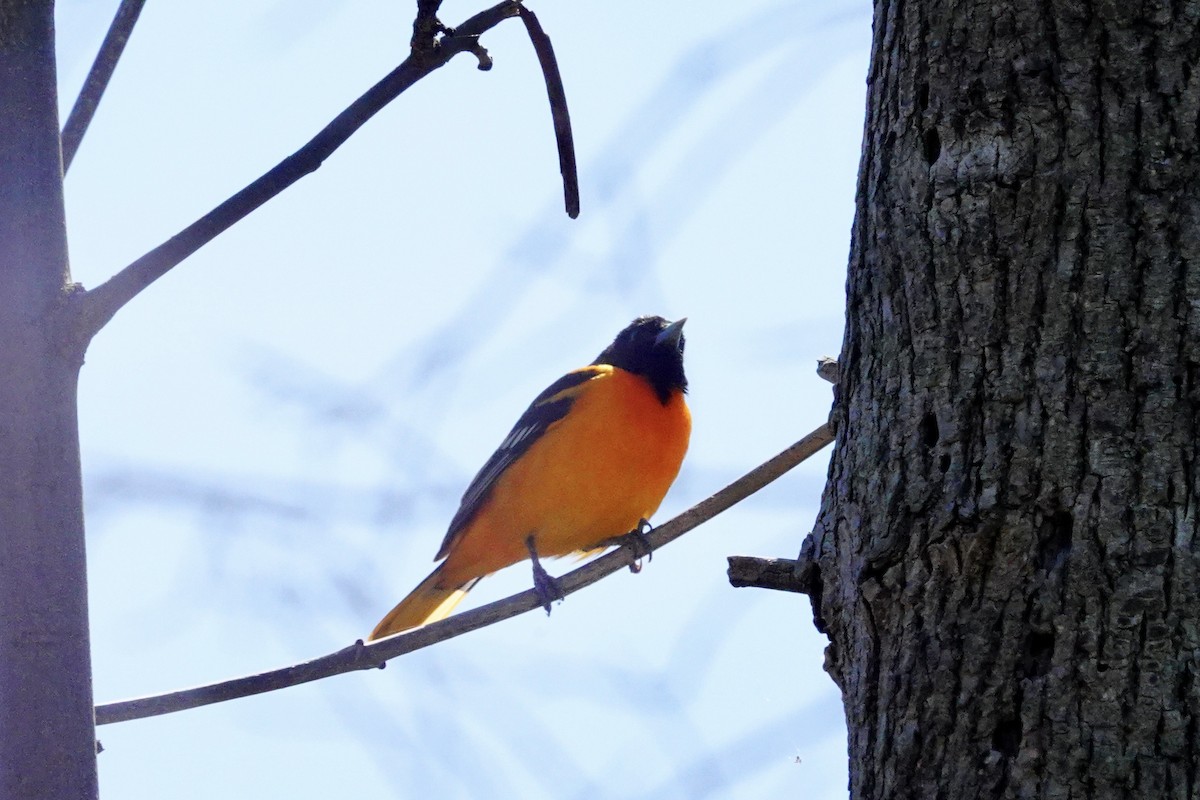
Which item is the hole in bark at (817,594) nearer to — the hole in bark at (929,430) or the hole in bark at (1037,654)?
the hole in bark at (929,430)

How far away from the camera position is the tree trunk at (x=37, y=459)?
196 cm

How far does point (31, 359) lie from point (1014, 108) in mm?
1706

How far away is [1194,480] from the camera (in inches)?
75.2

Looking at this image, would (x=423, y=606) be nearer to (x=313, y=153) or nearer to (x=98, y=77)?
(x=98, y=77)

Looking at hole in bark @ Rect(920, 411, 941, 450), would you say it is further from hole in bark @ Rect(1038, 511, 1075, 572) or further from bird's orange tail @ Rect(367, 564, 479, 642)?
bird's orange tail @ Rect(367, 564, 479, 642)

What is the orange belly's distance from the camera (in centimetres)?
573

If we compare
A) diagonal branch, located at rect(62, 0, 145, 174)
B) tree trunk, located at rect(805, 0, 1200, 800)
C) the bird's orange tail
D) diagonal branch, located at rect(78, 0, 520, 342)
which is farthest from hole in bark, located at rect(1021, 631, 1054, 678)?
the bird's orange tail

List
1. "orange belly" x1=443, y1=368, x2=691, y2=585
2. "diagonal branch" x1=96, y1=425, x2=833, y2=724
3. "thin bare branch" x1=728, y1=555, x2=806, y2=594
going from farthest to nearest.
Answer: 1. "orange belly" x1=443, y1=368, x2=691, y2=585
2. "diagonal branch" x1=96, y1=425, x2=833, y2=724
3. "thin bare branch" x1=728, y1=555, x2=806, y2=594

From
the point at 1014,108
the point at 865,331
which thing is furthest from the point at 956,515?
the point at 1014,108

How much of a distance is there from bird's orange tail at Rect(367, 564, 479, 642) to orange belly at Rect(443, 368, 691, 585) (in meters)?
0.07

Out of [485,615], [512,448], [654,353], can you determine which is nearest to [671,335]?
[654,353]

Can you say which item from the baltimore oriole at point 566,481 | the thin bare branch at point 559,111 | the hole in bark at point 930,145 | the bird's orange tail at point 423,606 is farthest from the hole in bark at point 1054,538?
the bird's orange tail at point 423,606

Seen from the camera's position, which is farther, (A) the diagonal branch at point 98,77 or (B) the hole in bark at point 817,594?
(A) the diagonal branch at point 98,77

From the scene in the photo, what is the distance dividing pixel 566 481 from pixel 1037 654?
3.86 m
